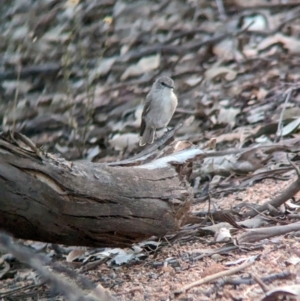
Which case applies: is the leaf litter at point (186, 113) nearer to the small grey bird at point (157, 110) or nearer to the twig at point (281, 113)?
the twig at point (281, 113)

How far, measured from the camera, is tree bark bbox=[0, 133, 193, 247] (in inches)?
125

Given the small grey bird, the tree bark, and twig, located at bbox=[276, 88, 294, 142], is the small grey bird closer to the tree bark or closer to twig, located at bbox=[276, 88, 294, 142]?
twig, located at bbox=[276, 88, 294, 142]

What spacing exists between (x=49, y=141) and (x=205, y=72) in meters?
2.22

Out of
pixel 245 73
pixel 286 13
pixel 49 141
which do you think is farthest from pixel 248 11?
pixel 49 141

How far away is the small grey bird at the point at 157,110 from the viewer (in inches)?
247

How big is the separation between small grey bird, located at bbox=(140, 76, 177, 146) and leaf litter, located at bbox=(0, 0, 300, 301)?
45cm

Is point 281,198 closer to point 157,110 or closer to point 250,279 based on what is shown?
point 250,279

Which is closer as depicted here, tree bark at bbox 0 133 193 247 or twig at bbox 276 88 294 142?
tree bark at bbox 0 133 193 247

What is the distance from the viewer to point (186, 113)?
23.9 ft

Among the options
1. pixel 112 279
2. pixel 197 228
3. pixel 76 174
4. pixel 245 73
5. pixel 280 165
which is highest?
pixel 76 174

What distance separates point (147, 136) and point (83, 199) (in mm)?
3102

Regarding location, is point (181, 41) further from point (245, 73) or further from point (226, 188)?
point (226, 188)

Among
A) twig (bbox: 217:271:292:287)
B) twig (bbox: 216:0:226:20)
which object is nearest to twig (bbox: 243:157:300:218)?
twig (bbox: 217:271:292:287)

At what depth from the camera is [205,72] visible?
310 inches
